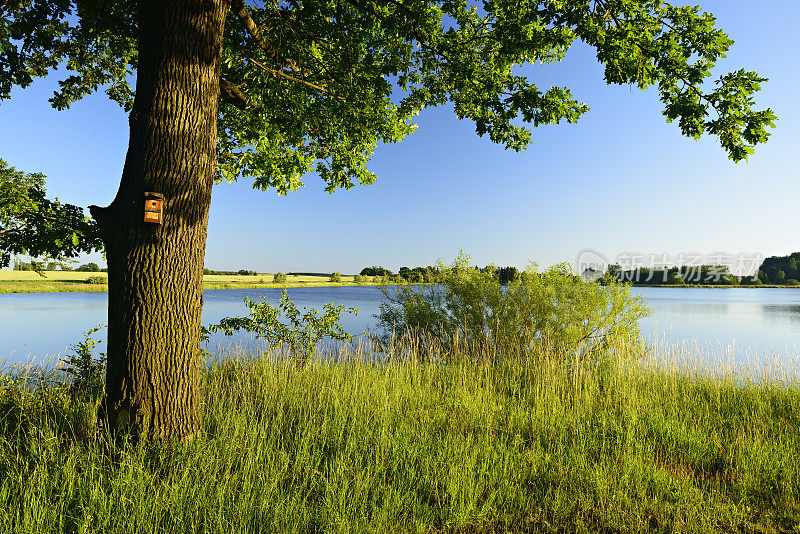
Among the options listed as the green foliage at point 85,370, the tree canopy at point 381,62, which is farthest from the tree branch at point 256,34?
the green foliage at point 85,370

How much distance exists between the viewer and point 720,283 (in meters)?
70.6

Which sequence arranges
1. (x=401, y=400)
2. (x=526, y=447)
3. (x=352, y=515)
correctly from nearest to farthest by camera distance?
(x=352, y=515) → (x=526, y=447) → (x=401, y=400)

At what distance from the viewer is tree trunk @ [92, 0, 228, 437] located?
331cm

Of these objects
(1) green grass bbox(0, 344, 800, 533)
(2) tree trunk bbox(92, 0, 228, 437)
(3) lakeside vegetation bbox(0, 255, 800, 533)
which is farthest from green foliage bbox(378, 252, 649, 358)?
(2) tree trunk bbox(92, 0, 228, 437)

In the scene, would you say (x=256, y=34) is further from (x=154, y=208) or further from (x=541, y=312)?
(x=541, y=312)

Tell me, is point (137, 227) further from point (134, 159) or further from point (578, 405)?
point (578, 405)

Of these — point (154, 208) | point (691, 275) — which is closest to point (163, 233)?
point (154, 208)

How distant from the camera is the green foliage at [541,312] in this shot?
27.9 ft

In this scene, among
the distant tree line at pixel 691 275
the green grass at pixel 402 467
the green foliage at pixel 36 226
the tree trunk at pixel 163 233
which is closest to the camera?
the green grass at pixel 402 467

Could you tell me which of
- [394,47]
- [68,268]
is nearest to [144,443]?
[68,268]

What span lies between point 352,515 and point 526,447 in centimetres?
213

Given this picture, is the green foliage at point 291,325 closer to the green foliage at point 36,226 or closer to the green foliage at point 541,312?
the green foliage at point 541,312

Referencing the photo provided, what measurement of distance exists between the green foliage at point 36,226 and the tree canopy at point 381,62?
82.6 inches

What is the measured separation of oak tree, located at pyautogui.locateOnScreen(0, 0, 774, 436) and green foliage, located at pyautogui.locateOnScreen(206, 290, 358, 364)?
7.89 feet
